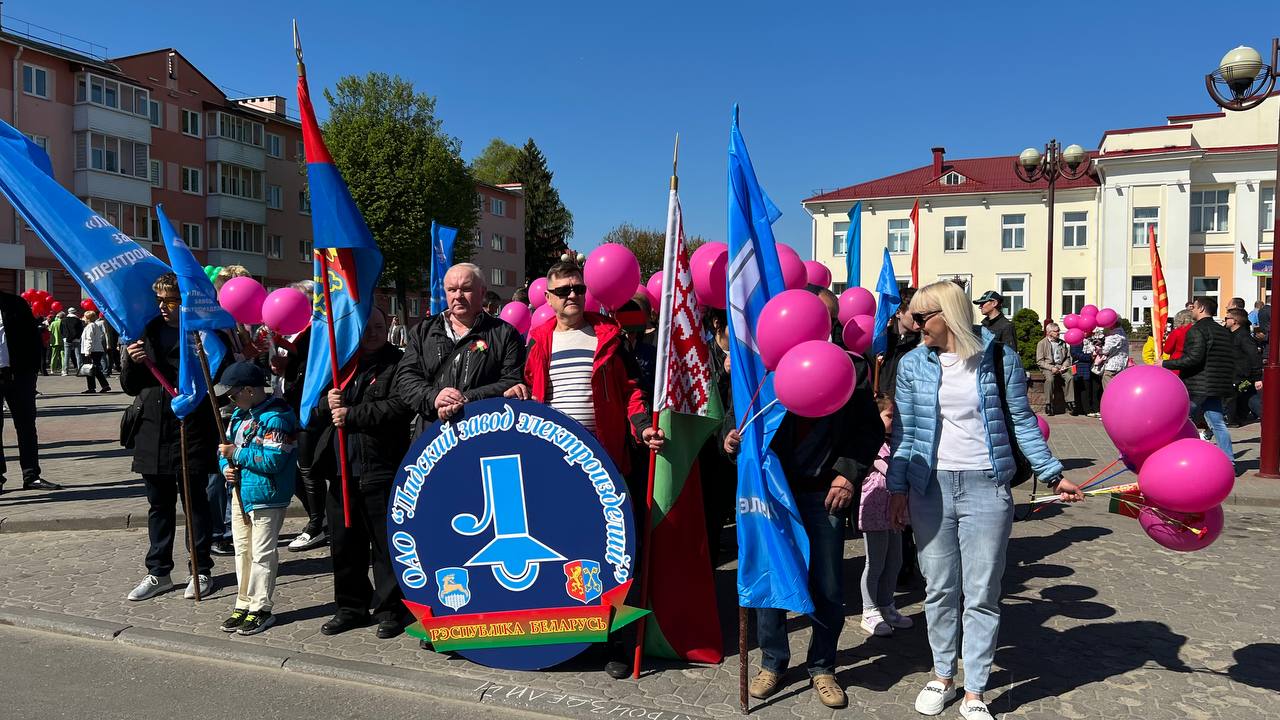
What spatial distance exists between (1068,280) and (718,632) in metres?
53.0

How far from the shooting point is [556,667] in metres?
4.79

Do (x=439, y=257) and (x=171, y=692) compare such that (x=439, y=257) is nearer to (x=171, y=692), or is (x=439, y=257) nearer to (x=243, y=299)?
(x=243, y=299)

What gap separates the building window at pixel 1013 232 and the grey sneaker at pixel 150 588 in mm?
52498

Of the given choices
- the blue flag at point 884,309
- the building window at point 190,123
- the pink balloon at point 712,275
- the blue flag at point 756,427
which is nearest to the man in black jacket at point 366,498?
the pink balloon at point 712,275

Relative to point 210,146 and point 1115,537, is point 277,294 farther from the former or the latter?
point 210,146

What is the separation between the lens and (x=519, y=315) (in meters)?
8.17

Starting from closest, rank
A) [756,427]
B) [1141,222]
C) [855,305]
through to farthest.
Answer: [756,427]
[855,305]
[1141,222]

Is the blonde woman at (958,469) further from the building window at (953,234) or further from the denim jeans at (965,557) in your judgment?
the building window at (953,234)

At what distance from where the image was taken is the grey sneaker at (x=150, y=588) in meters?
5.95

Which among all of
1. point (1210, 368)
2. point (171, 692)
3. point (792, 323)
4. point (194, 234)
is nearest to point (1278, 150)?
point (1210, 368)

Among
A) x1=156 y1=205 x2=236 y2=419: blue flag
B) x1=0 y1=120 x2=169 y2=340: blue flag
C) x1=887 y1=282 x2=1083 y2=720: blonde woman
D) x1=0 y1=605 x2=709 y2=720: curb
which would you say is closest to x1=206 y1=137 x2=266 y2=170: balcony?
x1=0 y1=120 x2=169 y2=340: blue flag

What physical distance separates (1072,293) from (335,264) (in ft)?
174

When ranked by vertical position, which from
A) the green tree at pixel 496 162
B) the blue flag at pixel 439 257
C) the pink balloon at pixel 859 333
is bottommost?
the pink balloon at pixel 859 333

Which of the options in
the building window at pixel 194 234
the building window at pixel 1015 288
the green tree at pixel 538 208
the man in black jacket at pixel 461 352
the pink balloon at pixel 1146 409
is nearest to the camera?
the pink balloon at pixel 1146 409
